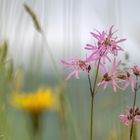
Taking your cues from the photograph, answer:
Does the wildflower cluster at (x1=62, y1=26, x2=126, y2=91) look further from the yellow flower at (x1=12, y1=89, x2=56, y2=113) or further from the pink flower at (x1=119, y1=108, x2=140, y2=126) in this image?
the yellow flower at (x1=12, y1=89, x2=56, y2=113)

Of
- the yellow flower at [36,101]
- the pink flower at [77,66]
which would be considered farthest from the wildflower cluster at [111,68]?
the yellow flower at [36,101]

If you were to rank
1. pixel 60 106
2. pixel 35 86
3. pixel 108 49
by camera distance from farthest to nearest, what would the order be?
1. pixel 35 86
2. pixel 60 106
3. pixel 108 49

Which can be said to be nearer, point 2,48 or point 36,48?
point 2,48

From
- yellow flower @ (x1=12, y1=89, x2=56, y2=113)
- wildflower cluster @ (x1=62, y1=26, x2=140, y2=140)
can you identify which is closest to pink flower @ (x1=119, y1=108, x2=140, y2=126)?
wildflower cluster @ (x1=62, y1=26, x2=140, y2=140)

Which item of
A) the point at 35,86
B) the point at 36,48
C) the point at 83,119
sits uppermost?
the point at 36,48

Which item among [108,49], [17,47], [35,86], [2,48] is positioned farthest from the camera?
[35,86]

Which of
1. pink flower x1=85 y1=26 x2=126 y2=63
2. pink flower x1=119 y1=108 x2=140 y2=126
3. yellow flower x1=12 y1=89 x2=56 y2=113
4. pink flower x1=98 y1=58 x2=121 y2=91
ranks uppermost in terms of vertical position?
pink flower x1=85 y1=26 x2=126 y2=63

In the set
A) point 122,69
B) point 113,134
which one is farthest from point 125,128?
point 122,69

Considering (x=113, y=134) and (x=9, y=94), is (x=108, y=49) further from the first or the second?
(x=9, y=94)
